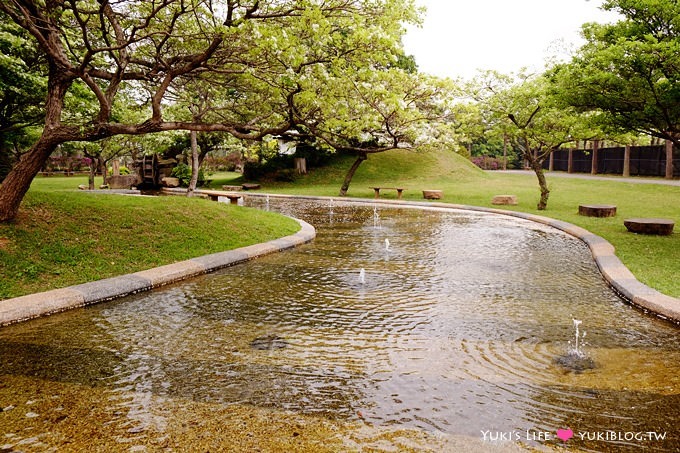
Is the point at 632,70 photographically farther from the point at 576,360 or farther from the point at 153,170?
the point at 153,170

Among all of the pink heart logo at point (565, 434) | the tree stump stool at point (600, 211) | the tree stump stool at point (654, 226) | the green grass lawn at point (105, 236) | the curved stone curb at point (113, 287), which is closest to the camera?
the pink heart logo at point (565, 434)

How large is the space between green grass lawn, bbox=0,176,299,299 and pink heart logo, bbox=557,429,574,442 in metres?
6.86

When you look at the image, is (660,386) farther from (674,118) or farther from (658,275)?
(674,118)

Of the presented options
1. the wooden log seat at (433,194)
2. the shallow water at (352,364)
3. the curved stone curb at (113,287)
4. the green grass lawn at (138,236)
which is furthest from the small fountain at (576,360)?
the wooden log seat at (433,194)

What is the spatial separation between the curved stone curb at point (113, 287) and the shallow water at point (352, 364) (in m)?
0.23

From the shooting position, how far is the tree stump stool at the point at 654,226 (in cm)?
1215

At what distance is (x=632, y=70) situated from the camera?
10422mm

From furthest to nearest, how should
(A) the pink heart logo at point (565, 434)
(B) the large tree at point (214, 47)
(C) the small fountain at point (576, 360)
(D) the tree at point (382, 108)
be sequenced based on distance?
(D) the tree at point (382, 108) → (B) the large tree at point (214, 47) → (C) the small fountain at point (576, 360) → (A) the pink heart logo at point (565, 434)

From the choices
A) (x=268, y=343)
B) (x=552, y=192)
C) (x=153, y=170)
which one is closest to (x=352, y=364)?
(x=268, y=343)

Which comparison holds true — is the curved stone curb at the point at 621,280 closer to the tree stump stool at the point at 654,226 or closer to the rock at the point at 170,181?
the tree stump stool at the point at 654,226

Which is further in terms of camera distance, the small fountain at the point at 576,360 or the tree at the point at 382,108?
the tree at the point at 382,108

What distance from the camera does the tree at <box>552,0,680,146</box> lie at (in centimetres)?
954

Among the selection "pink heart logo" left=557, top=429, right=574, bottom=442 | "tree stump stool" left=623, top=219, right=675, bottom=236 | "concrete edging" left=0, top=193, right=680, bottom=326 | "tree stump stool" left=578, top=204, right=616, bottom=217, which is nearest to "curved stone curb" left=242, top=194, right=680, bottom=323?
"concrete edging" left=0, top=193, right=680, bottom=326

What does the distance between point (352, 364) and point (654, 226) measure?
11091 millimetres
